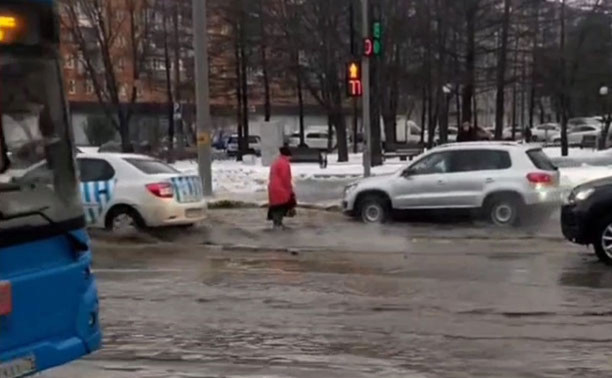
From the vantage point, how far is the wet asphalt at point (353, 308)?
864 cm

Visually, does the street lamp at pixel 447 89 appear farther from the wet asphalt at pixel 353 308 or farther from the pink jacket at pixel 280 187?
the wet asphalt at pixel 353 308

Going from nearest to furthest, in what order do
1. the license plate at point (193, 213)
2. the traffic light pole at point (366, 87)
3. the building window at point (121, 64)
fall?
the license plate at point (193, 213), the traffic light pole at point (366, 87), the building window at point (121, 64)

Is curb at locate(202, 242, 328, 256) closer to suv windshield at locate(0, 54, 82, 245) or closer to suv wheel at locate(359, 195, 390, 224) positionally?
suv wheel at locate(359, 195, 390, 224)

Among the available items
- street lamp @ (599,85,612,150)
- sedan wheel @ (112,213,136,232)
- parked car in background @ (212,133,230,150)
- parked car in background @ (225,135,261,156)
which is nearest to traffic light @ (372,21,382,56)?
sedan wheel @ (112,213,136,232)

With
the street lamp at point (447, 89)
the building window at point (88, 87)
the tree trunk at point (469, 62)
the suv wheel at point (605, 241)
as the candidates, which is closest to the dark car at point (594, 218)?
the suv wheel at point (605, 241)

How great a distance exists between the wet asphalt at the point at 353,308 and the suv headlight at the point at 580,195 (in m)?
0.85

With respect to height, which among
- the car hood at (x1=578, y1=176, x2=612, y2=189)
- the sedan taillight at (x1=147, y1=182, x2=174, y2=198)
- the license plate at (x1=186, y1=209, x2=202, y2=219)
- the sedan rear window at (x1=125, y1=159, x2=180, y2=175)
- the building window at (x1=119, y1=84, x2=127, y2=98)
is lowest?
the license plate at (x1=186, y1=209, x2=202, y2=219)

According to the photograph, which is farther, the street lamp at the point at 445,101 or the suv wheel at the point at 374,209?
the street lamp at the point at 445,101

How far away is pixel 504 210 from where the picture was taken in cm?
1978

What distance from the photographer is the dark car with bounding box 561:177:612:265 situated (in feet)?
46.1

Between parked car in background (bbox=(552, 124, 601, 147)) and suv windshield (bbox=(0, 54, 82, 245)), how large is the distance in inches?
2314

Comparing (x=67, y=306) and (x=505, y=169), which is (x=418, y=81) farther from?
(x=67, y=306)

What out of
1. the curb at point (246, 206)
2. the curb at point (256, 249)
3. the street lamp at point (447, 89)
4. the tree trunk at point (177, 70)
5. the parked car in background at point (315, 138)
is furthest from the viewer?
the parked car in background at point (315, 138)

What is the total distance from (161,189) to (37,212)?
12149 mm
